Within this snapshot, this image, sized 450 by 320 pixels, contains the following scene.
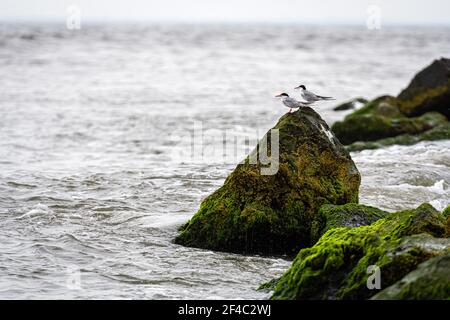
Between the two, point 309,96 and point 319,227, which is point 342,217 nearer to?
point 319,227

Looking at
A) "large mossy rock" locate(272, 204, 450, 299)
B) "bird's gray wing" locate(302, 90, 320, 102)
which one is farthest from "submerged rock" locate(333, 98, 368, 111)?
"large mossy rock" locate(272, 204, 450, 299)

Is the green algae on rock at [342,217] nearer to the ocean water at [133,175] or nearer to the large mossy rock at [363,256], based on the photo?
the ocean water at [133,175]

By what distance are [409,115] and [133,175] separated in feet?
26.3

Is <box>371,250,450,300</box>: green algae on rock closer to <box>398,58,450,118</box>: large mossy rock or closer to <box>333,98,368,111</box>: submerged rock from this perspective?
<box>398,58,450,118</box>: large mossy rock

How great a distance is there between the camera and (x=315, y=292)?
221 inches

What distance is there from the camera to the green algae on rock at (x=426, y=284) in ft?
15.8

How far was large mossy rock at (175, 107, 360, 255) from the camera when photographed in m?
7.91

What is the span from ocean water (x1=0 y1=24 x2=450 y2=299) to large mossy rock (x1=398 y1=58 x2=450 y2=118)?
8.03ft

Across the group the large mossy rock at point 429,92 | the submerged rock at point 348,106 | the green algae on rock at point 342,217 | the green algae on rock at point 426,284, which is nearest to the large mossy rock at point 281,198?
the green algae on rock at point 342,217

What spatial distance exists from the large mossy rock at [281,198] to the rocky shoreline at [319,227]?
1cm

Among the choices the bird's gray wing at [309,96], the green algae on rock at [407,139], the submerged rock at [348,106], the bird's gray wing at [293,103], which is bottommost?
the submerged rock at [348,106]
